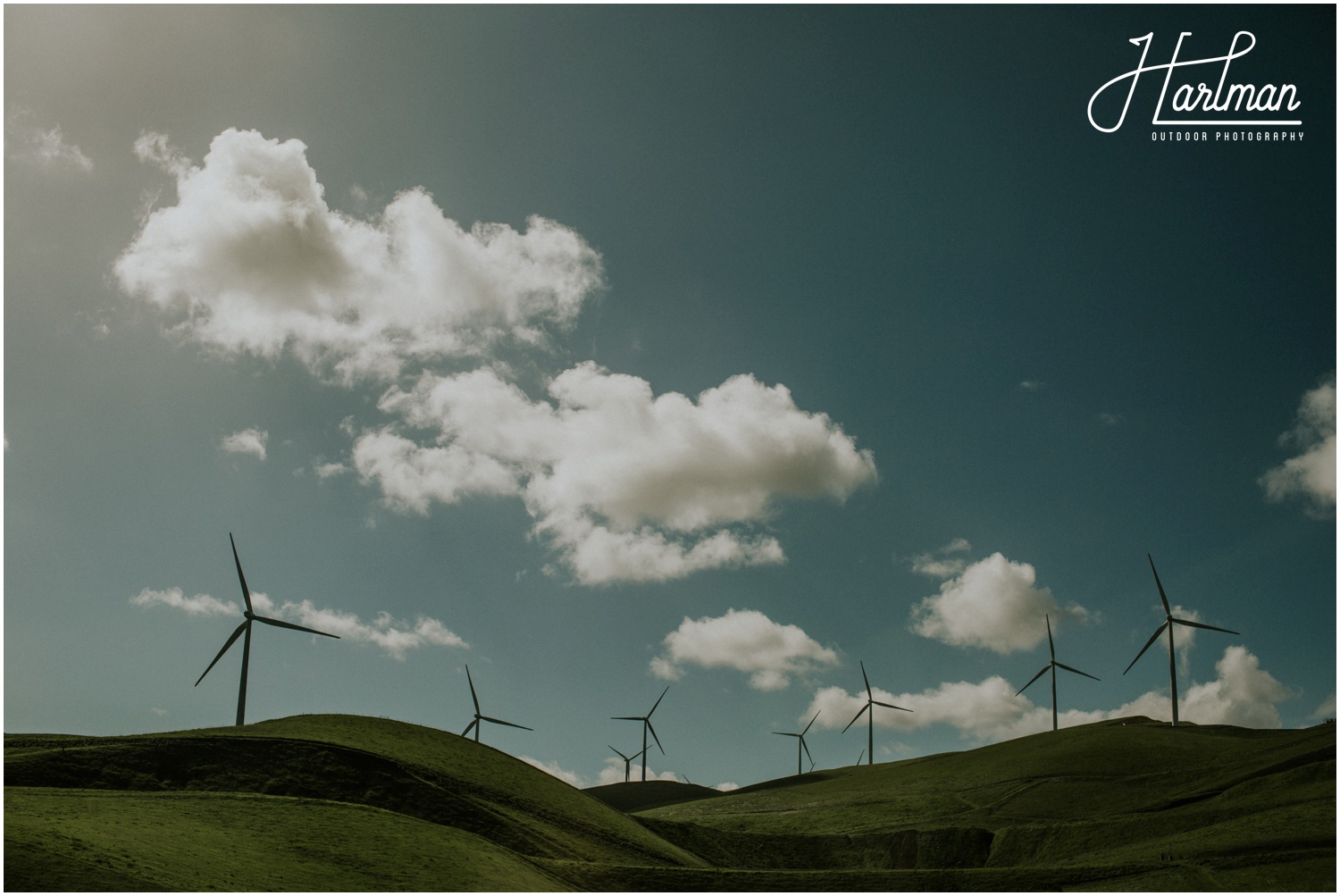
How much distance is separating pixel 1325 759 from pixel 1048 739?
6904 centimetres

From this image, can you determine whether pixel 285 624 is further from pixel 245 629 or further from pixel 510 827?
pixel 510 827

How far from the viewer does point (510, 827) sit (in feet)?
208

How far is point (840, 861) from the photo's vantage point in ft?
260

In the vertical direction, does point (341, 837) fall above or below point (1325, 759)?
below

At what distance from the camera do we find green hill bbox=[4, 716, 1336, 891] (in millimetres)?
40594

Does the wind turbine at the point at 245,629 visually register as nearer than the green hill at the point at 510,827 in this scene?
No

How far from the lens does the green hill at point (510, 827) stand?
1598 inches

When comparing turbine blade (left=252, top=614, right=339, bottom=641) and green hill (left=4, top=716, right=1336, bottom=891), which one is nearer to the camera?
green hill (left=4, top=716, right=1336, bottom=891)

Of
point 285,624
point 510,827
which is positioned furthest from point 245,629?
point 510,827

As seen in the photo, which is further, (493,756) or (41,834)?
(493,756)

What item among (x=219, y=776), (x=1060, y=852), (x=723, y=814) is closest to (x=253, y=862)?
(x=219, y=776)

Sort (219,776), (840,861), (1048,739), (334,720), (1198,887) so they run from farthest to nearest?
(1048,739) < (334,720) < (840,861) < (219,776) < (1198,887)

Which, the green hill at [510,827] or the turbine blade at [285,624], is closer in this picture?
the green hill at [510,827]

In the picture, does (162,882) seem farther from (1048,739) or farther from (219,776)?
(1048,739)
